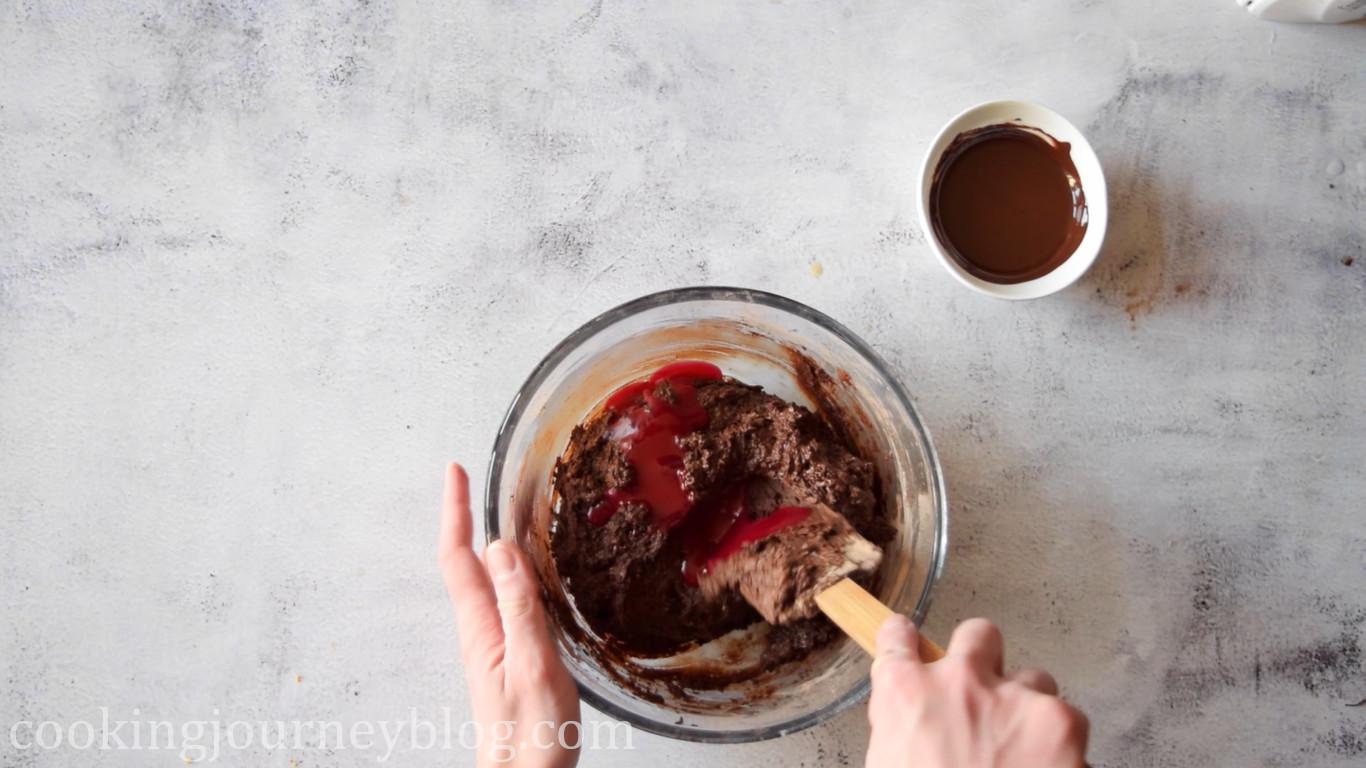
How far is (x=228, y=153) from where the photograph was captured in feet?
6.59

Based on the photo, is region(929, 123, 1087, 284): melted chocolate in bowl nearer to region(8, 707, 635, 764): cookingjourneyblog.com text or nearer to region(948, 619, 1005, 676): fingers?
region(948, 619, 1005, 676): fingers

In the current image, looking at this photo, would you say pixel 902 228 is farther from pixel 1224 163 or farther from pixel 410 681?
pixel 410 681

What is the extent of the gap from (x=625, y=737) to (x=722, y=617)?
1.24 ft

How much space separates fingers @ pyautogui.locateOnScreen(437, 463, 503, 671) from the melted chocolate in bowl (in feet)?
3.59

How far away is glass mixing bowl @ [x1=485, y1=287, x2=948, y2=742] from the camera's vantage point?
164cm

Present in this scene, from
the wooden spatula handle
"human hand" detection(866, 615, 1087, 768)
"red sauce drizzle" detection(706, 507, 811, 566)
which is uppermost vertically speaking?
"red sauce drizzle" detection(706, 507, 811, 566)

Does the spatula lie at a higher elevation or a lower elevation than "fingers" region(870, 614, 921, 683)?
higher

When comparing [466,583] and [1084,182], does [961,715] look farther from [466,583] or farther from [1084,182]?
[1084,182]

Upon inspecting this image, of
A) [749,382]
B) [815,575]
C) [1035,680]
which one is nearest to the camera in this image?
[1035,680]

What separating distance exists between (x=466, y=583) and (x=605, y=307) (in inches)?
24.6

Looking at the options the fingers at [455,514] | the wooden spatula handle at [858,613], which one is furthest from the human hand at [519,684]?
the wooden spatula handle at [858,613]

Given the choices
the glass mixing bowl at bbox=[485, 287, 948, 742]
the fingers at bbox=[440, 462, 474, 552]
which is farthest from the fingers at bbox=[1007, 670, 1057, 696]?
the fingers at bbox=[440, 462, 474, 552]

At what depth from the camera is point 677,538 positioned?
1.72 meters

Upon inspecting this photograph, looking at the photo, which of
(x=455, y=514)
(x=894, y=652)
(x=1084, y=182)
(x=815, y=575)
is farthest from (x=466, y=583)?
(x=1084, y=182)
